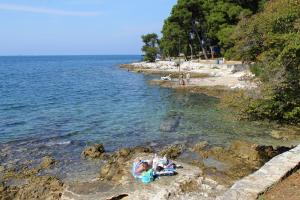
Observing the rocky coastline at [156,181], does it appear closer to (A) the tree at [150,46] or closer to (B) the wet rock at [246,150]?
(B) the wet rock at [246,150]

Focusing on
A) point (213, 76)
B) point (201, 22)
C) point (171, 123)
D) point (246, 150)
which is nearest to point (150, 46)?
point (201, 22)

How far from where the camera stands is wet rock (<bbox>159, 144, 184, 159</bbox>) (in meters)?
18.9

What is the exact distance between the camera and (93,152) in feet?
63.1

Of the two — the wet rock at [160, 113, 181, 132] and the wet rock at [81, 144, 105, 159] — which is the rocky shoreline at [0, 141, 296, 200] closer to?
the wet rock at [81, 144, 105, 159]

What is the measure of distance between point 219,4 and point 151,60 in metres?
40.4

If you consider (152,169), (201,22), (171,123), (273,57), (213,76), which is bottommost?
(171,123)

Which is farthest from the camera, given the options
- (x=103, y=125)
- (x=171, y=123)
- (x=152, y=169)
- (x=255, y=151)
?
(x=171, y=123)

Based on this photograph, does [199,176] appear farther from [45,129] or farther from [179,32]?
[179,32]

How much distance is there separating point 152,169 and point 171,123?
13280 mm

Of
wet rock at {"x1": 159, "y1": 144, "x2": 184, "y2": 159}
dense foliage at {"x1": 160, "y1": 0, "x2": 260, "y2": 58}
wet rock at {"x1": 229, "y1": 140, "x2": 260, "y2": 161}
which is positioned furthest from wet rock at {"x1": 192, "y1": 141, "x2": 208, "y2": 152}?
dense foliage at {"x1": 160, "y1": 0, "x2": 260, "y2": 58}

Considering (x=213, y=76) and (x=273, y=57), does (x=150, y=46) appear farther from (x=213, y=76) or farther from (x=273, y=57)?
(x=273, y=57)

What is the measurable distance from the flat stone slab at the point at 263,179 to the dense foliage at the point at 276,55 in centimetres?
260

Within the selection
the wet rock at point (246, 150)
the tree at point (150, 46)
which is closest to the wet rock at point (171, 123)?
the wet rock at point (246, 150)

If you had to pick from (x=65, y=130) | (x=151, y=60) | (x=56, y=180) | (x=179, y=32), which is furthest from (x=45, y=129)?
(x=151, y=60)
